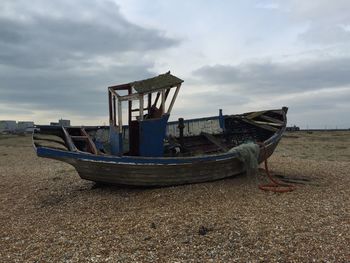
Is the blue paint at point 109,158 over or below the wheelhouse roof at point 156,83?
below

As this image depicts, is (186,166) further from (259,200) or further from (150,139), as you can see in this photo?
(259,200)

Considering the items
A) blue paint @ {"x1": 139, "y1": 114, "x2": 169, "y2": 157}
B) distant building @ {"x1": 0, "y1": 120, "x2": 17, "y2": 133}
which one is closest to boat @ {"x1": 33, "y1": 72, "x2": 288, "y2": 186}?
blue paint @ {"x1": 139, "y1": 114, "x2": 169, "y2": 157}

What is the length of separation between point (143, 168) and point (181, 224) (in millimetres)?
3291

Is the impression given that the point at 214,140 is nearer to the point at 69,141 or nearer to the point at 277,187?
the point at 277,187

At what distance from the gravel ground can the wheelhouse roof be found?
2.91 metres

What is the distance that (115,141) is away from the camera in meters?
12.8

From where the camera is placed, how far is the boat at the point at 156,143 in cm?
1132

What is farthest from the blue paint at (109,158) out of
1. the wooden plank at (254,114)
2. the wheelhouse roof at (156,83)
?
the wooden plank at (254,114)

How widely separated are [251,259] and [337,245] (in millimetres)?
1520

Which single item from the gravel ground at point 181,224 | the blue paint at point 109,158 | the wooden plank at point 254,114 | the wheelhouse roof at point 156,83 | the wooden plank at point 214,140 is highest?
the wheelhouse roof at point 156,83

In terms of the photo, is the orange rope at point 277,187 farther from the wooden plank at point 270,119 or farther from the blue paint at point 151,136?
the wooden plank at point 270,119

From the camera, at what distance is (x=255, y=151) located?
12.8 m

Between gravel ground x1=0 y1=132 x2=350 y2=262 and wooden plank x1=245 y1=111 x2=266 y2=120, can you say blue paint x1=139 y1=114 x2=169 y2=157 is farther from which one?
wooden plank x1=245 y1=111 x2=266 y2=120

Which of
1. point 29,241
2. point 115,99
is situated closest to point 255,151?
point 115,99
